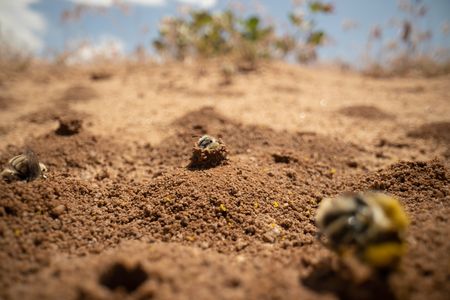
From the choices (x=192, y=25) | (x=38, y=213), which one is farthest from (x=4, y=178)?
(x=192, y=25)

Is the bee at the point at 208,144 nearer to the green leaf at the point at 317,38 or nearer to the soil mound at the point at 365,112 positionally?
the soil mound at the point at 365,112

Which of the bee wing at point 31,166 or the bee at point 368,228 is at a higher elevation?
the bee at point 368,228

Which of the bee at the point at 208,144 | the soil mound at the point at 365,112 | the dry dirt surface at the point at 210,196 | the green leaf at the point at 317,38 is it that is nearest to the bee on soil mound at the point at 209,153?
the bee at the point at 208,144

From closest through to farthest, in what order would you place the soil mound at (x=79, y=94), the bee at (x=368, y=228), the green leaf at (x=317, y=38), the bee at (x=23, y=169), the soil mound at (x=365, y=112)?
the bee at (x=368, y=228) → the bee at (x=23, y=169) → the soil mound at (x=365, y=112) → the soil mound at (x=79, y=94) → the green leaf at (x=317, y=38)

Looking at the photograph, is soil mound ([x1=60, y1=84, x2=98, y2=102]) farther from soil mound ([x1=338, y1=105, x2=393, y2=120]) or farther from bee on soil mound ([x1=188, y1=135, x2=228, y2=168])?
soil mound ([x1=338, y1=105, x2=393, y2=120])

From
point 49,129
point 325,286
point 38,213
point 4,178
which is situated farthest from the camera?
point 49,129

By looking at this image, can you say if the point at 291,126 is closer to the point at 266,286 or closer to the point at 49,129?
the point at 266,286

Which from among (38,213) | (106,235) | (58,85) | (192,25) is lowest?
(106,235)

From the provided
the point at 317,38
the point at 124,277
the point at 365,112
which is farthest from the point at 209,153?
the point at 317,38
